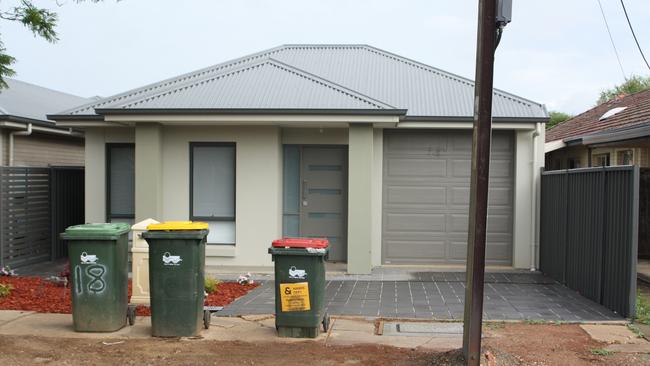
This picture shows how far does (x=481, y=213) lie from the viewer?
5945mm

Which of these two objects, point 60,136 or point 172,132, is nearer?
point 172,132

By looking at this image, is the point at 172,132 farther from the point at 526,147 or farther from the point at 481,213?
the point at 481,213

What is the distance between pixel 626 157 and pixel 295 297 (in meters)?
10.9

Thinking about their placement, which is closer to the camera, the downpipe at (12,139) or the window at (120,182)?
the window at (120,182)

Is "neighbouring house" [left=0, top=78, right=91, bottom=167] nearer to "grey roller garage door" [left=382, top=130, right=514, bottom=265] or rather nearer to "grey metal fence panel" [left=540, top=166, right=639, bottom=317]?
"grey roller garage door" [left=382, top=130, right=514, bottom=265]

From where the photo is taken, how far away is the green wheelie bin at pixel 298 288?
289 inches

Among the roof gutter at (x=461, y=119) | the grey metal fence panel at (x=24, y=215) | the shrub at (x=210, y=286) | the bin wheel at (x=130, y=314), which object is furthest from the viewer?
the grey metal fence panel at (x=24, y=215)

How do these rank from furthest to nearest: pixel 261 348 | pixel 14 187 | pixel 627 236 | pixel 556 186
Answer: pixel 14 187, pixel 556 186, pixel 627 236, pixel 261 348

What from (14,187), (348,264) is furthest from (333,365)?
(14,187)

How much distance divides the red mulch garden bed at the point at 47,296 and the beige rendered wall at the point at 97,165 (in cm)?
203

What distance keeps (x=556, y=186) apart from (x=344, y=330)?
220 inches

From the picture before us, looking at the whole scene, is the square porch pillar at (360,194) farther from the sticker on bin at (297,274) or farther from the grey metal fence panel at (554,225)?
the sticker on bin at (297,274)

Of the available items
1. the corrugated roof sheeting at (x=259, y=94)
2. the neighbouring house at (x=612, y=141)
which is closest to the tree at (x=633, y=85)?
the neighbouring house at (x=612, y=141)

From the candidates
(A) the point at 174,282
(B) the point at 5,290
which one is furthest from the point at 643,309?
(B) the point at 5,290
